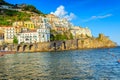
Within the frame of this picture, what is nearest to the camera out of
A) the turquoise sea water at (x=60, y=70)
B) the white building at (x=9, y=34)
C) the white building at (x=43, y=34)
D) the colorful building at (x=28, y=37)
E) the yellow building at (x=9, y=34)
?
the turquoise sea water at (x=60, y=70)

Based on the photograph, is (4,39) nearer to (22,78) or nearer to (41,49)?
(41,49)

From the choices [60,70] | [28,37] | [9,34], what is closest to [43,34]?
[28,37]

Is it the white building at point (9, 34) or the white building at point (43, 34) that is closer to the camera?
the white building at point (9, 34)

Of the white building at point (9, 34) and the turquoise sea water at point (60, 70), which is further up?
the white building at point (9, 34)

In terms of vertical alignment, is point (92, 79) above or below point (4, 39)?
below

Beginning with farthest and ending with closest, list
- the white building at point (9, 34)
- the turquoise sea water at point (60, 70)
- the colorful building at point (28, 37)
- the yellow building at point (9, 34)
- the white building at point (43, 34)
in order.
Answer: the white building at point (43, 34) < the colorful building at point (28, 37) < the white building at point (9, 34) < the yellow building at point (9, 34) < the turquoise sea water at point (60, 70)

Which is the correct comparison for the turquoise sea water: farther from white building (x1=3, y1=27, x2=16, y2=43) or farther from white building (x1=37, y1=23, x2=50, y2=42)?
white building (x1=37, y1=23, x2=50, y2=42)

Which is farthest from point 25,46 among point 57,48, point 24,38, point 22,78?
point 22,78

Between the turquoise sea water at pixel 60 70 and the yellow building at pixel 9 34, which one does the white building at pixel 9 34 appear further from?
the turquoise sea water at pixel 60 70

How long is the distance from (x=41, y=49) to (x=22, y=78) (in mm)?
135575

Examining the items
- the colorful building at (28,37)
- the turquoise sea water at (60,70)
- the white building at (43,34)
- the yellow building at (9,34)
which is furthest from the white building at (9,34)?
the turquoise sea water at (60,70)

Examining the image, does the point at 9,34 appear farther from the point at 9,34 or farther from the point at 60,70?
the point at 60,70

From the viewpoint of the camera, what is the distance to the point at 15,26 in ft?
647

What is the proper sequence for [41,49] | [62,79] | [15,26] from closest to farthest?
[62,79]
[41,49]
[15,26]
